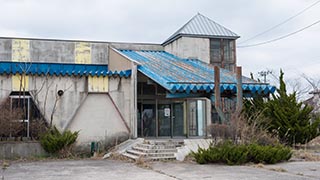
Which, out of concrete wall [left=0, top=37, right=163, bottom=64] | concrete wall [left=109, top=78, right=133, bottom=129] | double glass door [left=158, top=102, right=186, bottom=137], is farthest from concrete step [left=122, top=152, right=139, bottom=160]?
concrete wall [left=0, top=37, right=163, bottom=64]

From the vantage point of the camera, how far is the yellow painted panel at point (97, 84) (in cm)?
2114

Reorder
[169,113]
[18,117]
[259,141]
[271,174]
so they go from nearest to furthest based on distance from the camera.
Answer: [271,174], [259,141], [18,117], [169,113]

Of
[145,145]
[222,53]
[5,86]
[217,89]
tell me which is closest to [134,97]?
[145,145]

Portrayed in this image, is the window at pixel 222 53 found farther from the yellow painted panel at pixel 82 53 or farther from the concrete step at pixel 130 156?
the concrete step at pixel 130 156

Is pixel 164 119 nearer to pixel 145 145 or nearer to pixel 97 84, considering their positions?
pixel 97 84

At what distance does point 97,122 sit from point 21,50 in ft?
31.0

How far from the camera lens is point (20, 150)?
63.3 ft

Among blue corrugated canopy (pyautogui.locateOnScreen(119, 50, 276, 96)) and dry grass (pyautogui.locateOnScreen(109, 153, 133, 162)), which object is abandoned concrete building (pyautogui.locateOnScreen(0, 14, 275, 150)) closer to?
blue corrugated canopy (pyautogui.locateOnScreen(119, 50, 276, 96))

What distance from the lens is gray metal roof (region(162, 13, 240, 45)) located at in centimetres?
2719

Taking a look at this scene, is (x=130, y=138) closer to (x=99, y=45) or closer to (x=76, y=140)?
(x=76, y=140)

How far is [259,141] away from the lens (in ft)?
56.1

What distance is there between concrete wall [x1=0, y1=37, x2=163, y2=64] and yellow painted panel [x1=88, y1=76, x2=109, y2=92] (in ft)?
22.8

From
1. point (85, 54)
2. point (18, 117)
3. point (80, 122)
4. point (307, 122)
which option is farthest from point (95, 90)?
point (307, 122)

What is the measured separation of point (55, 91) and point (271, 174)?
1214 centimetres
